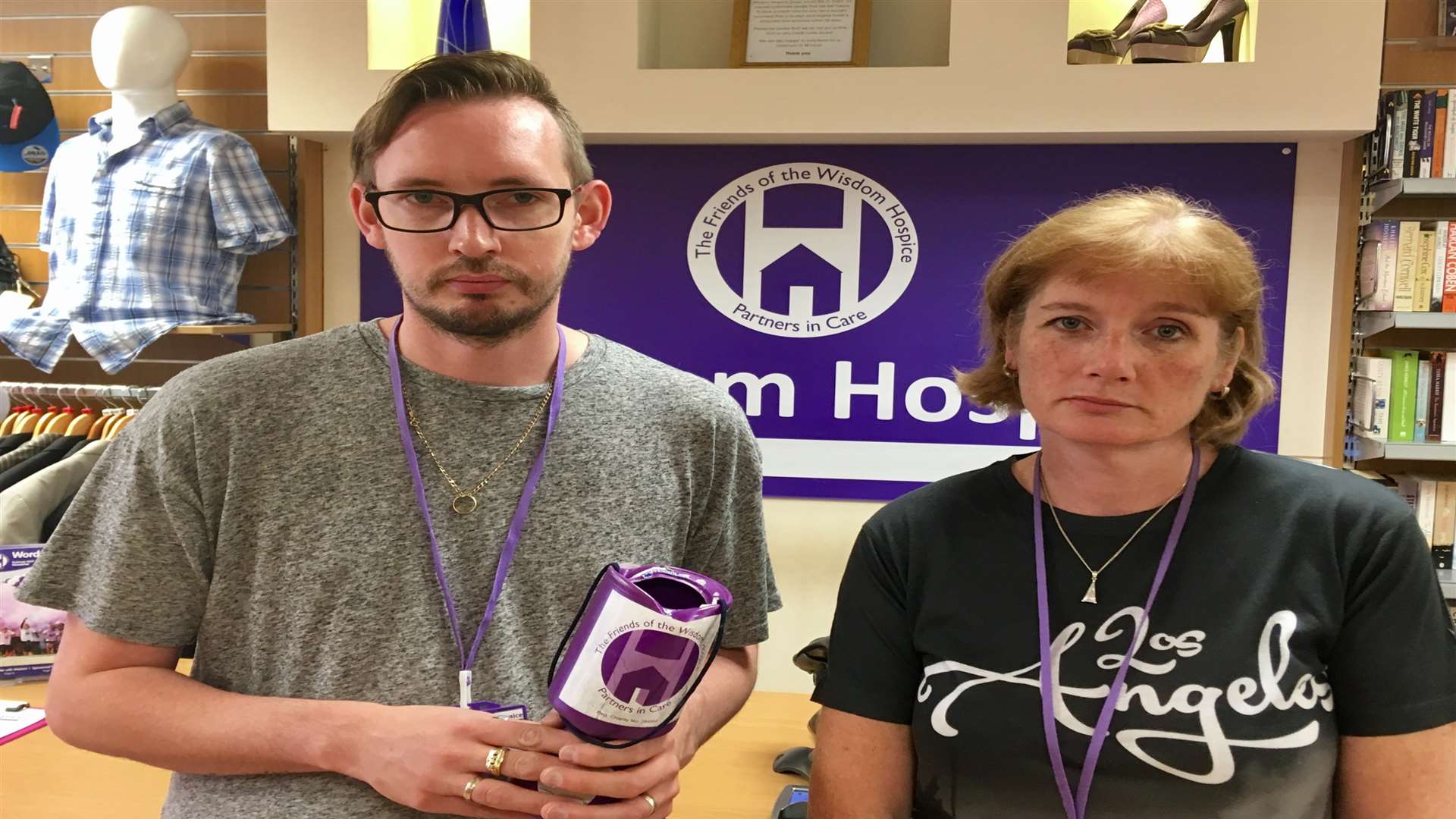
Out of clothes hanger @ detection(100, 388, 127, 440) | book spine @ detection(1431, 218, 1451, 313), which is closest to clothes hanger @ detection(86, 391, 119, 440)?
clothes hanger @ detection(100, 388, 127, 440)

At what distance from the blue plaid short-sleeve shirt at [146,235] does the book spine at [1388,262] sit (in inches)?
109

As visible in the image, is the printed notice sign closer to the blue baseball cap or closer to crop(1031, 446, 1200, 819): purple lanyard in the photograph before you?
crop(1031, 446, 1200, 819): purple lanyard

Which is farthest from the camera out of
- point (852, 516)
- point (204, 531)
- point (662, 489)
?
point (852, 516)

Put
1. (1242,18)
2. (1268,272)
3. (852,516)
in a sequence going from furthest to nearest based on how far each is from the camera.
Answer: (852,516)
(1268,272)
(1242,18)

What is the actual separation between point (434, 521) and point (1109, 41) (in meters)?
2.03

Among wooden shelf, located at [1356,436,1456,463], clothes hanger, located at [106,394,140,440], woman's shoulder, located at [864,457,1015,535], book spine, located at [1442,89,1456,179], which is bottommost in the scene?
clothes hanger, located at [106,394,140,440]

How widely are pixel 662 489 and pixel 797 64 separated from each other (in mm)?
1616

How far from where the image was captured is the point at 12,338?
9.16 ft

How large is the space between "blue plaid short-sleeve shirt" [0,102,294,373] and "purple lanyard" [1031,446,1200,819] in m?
2.30

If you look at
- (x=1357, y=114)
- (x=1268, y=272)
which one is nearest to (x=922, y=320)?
(x=1268, y=272)

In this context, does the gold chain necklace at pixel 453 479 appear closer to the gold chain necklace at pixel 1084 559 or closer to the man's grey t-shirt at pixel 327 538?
the man's grey t-shirt at pixel 327 538

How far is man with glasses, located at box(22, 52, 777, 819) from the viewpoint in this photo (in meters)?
1.16

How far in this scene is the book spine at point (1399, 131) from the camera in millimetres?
2420

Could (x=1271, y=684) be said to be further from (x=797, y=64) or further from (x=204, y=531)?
(x=797, y=64)
